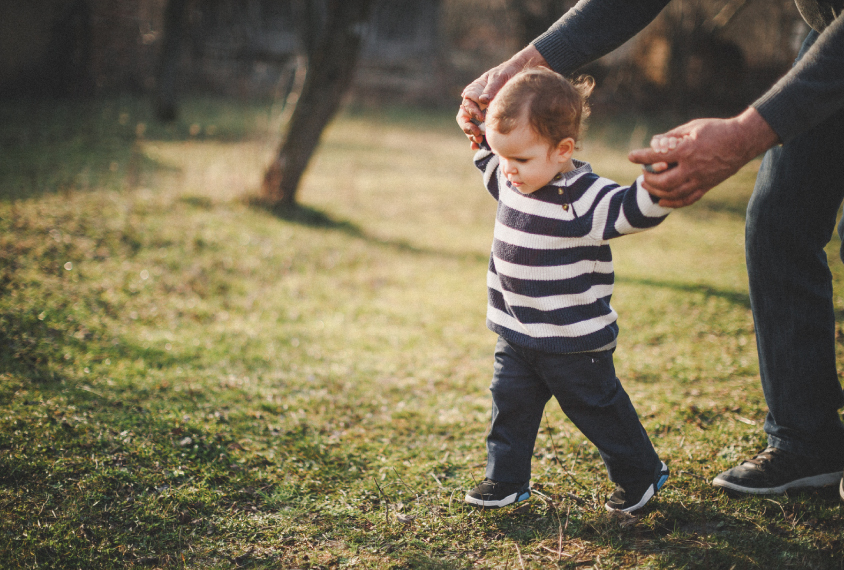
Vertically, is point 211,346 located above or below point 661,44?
below

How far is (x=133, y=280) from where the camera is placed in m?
4.35

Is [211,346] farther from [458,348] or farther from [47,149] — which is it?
[47,149]

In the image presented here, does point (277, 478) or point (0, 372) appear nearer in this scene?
point (277, 478)

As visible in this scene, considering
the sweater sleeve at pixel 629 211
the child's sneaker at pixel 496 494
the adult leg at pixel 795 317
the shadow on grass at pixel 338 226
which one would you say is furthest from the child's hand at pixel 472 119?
the shadow on grass at pixel 338 226

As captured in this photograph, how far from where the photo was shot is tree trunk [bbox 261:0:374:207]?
641cm

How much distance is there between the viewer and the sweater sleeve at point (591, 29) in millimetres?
1907

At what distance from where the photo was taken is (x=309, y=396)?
300cm

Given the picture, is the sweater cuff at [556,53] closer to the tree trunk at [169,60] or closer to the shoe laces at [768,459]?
the shoe laces at [768,459]

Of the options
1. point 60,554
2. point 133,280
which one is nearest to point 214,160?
point 133,280

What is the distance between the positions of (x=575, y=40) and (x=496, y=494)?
152cm

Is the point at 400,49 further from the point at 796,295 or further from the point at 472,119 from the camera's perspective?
the point at 796,295

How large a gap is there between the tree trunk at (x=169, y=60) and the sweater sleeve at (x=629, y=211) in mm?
11707

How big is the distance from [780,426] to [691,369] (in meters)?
1.22

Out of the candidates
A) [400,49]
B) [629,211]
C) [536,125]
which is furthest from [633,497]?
[400,49]
